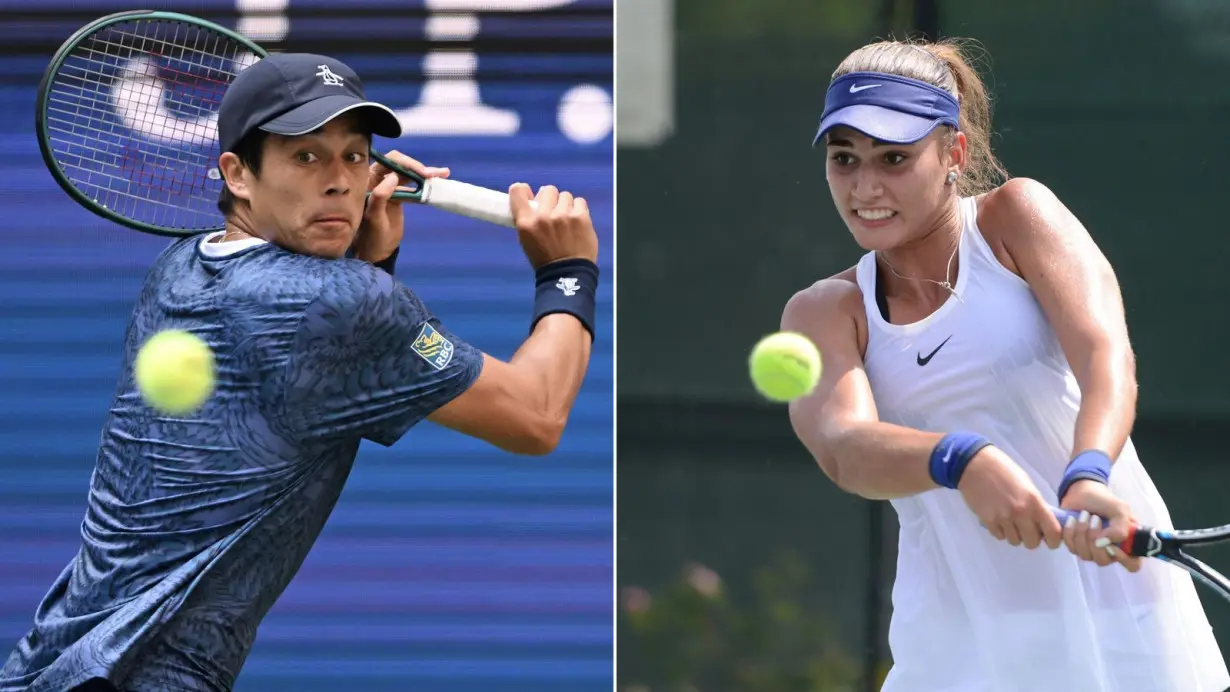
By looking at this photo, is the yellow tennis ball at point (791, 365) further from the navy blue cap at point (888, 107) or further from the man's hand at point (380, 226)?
the man's hand at point (380, 226)

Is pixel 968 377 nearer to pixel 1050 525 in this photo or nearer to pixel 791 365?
pixel 791 365

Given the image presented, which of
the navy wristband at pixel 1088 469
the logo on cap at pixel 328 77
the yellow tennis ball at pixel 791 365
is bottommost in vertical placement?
the navy wristband at pixel 1088 469

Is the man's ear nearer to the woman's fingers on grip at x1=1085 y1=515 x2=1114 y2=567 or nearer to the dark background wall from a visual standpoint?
the woman's fingers on grip at x1=1085 y1=515 x2=1114 y2=567

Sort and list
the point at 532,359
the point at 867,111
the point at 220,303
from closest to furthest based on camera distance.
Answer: the point at 220,303, the point at 532,359, the point at 867,111

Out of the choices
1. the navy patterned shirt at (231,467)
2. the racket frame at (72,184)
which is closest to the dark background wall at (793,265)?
the racket frame at (72,184)

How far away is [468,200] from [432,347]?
0.58 metres

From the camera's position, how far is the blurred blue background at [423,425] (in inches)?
202

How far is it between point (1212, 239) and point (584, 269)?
2733mm

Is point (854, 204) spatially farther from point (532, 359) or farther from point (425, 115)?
point (425, 115)

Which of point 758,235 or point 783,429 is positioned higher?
point 758,235

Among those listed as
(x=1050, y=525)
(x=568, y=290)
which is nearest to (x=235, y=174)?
(x=568, y=290)

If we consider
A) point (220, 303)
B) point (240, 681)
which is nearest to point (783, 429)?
point (240, 681)

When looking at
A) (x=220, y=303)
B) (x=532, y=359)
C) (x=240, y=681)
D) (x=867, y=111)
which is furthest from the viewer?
(x=240, y=681)

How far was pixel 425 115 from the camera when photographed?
5148mm
